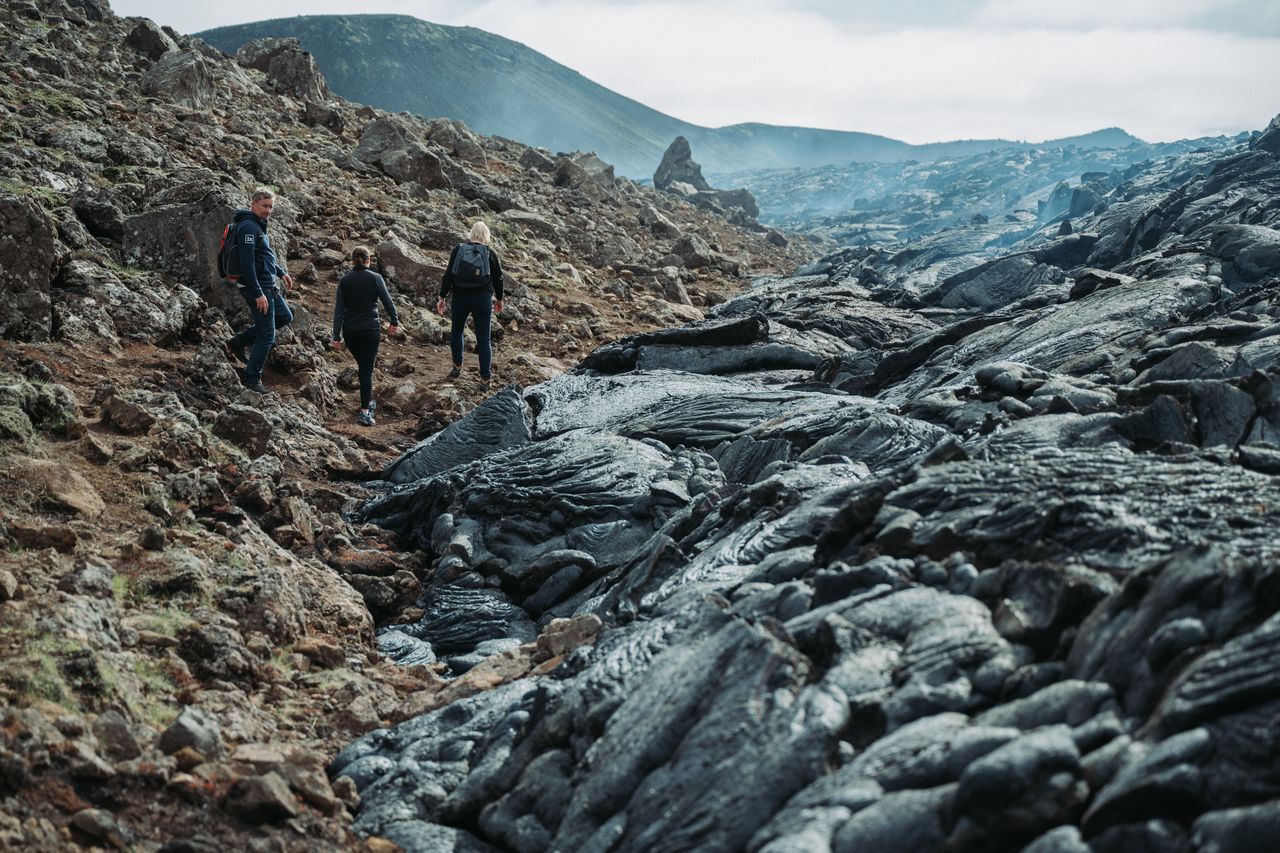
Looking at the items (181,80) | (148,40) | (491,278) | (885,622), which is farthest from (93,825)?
(148,40)

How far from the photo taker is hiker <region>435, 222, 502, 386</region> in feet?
48.9

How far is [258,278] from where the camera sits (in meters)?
12.0

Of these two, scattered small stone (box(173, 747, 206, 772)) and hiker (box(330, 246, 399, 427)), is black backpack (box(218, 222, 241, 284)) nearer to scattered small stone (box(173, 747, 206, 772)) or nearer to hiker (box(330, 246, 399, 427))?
hiker (box(330, 246, 399, 427))

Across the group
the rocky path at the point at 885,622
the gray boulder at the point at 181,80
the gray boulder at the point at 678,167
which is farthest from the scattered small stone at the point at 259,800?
the gray boulder at the point at 678,167

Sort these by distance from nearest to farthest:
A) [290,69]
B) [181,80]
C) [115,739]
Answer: [115,739]
[181,80]
[290,69]

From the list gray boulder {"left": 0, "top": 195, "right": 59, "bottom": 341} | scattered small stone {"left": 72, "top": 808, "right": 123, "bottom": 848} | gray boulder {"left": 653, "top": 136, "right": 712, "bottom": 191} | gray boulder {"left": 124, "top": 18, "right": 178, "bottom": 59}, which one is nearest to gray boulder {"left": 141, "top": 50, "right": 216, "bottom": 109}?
gray boulder {"left": 124, "top": 18, "right": 178, "bottom": 59}

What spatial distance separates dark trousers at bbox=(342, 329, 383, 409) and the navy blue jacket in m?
1.57

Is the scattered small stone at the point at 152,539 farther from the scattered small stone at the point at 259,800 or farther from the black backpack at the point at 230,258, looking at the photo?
the black backpack at the point at 230,258

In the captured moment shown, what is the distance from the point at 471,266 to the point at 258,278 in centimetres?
358

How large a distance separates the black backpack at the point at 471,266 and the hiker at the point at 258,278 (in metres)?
2.82

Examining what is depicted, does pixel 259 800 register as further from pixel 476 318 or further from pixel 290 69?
pixel 290 69

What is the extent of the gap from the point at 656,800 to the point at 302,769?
2176 millimetres

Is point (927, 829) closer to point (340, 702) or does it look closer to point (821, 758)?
point (821, 758)

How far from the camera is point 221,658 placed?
6.66m
